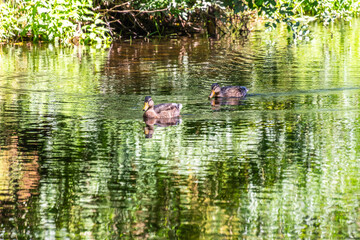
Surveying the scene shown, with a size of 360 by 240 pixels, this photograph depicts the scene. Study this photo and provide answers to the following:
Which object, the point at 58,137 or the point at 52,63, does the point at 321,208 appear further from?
the point at 52,63

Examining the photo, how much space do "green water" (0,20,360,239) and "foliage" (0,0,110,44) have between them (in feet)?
27.6

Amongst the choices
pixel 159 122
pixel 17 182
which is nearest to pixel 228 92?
pixel 159 122

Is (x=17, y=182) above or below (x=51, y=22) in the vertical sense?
below

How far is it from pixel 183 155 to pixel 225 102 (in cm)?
430

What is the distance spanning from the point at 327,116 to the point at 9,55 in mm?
14453

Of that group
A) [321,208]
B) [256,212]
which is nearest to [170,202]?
[256,212]

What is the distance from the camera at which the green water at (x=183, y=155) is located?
6.46 m

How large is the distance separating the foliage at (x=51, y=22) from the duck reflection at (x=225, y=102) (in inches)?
555

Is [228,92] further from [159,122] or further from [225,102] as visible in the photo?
[159,122]

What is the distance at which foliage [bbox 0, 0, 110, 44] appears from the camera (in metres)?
26.5

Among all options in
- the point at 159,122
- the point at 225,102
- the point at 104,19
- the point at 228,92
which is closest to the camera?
the point at 159,122

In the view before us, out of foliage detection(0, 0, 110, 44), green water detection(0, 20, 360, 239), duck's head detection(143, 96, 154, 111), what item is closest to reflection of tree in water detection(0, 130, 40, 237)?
green water detection(0, 20, 360, 239)

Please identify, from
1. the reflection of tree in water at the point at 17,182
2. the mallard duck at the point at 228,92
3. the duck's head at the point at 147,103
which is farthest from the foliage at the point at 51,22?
the reflection of tree in water at the point at 17,182

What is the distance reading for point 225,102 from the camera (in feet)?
43.2
